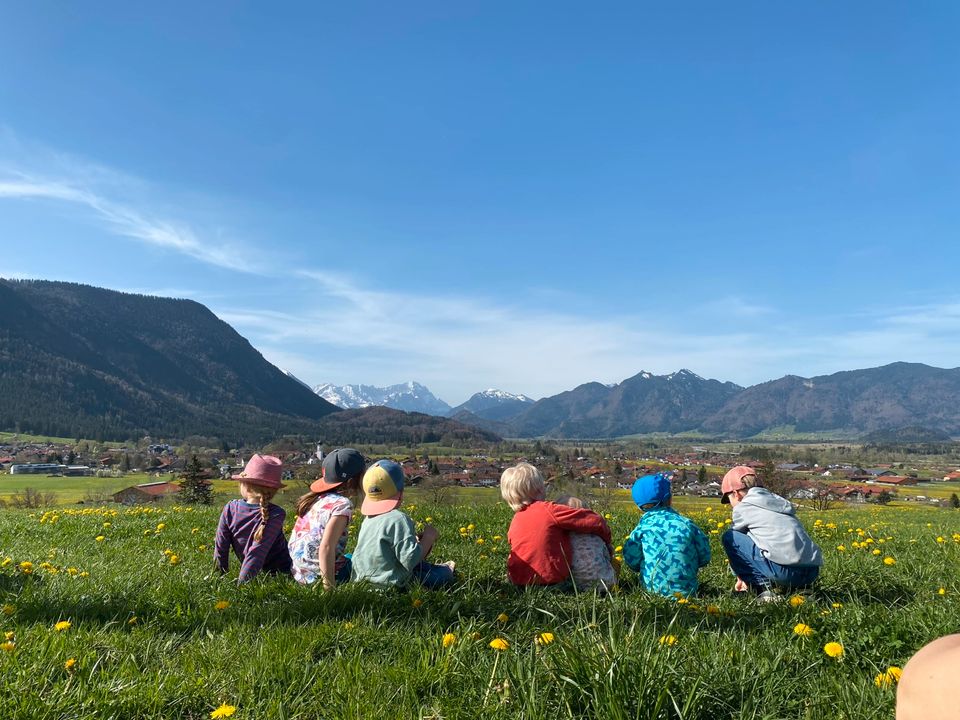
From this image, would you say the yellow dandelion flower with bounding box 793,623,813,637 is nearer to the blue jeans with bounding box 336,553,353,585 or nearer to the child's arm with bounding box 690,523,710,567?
the child's arm with bounding box 690,523,710,567

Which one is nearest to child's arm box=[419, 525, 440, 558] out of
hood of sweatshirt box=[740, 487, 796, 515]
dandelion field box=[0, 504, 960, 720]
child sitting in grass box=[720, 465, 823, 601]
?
dandelion field box=[0, 504, 960, 720]

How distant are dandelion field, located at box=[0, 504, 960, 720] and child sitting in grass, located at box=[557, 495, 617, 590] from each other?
0.61 metres

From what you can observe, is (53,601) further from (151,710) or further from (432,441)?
(432,441)

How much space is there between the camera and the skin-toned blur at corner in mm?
1049

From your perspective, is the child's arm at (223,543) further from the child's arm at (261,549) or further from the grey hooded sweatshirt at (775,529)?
the grey hooded sweatshirt at (775,529)

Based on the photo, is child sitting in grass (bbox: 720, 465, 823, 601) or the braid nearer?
child sitting in grass (bbox: 720, 465, 823, 601)

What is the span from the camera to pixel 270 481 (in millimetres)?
6078

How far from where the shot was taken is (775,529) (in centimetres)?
575

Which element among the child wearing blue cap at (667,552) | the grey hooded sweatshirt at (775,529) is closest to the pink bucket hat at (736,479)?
the grey hooded sweatshirt at (775,529)

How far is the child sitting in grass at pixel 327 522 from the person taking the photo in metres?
5.43

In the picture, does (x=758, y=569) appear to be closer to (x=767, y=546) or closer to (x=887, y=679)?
(x=767, y=546)

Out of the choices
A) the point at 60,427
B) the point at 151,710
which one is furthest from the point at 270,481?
the point at 60,427

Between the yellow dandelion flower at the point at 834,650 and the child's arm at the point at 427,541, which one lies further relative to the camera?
the child's arm at the point at 427,541

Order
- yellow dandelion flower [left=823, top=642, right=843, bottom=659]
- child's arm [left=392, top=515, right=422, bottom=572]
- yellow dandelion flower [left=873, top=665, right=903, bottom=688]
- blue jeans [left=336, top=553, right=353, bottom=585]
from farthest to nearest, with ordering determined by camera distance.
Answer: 1. blue jeans [left=336, top=553, right=353, bottom=585]
2. child's arm [left=392, top=515, right=422, bottom=572]
3. yellow dandelion flower [left=823, top=642, right=843, bottom=659]
4. yellow dandelion flower [left=873, top=665, right=903, bottom=688]
